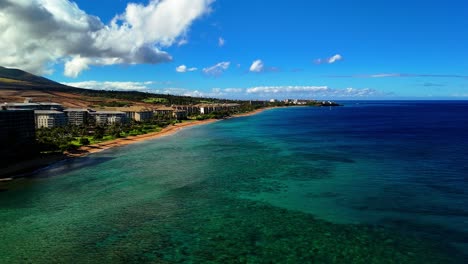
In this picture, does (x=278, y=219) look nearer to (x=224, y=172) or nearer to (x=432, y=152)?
(x=224, y=172)

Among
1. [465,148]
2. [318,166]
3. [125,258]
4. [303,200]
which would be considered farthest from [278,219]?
[465,148]

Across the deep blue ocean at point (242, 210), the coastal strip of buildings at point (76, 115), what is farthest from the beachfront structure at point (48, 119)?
the deep blue ocean at point (242, 210)

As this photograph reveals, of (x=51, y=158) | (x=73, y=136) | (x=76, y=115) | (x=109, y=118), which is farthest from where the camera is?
(x=109, y=118)

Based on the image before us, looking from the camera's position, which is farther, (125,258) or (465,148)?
(465,148)

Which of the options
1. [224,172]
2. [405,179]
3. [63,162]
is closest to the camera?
[405,179]

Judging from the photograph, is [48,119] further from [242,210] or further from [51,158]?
[242,210]

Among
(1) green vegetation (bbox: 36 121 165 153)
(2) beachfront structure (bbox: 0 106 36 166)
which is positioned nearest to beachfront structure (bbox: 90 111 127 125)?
(1) green vegetation (bbox: 36 121 165 153)

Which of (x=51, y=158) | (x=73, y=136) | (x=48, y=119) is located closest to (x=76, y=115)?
(x=48, y=119)

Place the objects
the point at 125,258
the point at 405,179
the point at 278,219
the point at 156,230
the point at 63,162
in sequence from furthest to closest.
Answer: the point at 63,162 → the point at 405,179 → the point at 278,219 → the point at 156,230 → the point at 125,258
